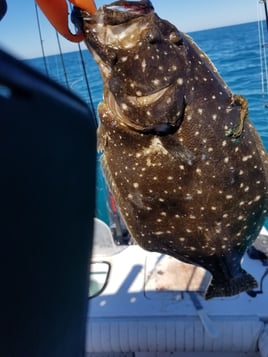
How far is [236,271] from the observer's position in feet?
7.33

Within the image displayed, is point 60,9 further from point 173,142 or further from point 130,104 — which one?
point 173,142

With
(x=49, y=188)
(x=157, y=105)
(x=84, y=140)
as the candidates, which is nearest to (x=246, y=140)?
(x=157, y=105)

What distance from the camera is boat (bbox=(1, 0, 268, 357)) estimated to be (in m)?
3.31

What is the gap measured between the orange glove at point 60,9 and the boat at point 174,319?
215cm

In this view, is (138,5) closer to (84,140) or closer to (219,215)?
(84,140)

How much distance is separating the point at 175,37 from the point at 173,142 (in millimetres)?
456

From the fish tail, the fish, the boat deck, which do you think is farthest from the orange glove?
the boat deck

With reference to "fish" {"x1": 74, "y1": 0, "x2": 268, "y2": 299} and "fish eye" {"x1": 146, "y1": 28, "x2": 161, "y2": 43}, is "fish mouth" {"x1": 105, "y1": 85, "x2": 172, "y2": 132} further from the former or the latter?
"fish eye" {"x1": 146, "y1": 28, "x2": 161, "y2": 43}

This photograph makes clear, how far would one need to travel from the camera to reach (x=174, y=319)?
335cm

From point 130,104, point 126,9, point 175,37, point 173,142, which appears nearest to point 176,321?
point 173,142

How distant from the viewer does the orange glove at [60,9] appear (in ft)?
4.81

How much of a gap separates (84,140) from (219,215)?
1.31 meters

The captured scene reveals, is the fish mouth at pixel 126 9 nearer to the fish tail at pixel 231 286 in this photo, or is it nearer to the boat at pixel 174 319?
the fish tail at pixel 231 286

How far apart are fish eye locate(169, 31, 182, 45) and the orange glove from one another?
341 millimetres
